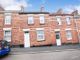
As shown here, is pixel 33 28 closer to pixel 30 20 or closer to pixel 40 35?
pixel 30 20

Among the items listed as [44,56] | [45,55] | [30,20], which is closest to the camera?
[44,56]

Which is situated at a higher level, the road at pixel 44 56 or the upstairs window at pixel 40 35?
the upstairs window at pixel 40 35

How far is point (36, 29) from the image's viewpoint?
21.1 meters

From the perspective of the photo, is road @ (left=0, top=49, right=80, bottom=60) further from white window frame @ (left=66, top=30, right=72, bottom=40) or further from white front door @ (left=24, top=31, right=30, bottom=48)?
white window frame @ (left=66, top=30, right=72, bottom=40)

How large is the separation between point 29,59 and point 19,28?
35.5ft

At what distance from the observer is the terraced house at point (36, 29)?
808 inches

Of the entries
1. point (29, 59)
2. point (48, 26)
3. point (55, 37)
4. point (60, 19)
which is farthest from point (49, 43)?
point (29, 59)

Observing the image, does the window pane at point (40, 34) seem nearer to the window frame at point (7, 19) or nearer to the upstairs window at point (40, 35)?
the upstairs window at point (40, 35)

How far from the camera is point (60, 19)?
2280cm

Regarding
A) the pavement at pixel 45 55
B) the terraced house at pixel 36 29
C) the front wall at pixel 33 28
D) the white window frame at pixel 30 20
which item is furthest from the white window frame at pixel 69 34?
the pavement at pixel 45 55

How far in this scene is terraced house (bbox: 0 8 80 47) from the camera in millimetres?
20516

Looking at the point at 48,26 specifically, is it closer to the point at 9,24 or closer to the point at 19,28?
the point at 19,28

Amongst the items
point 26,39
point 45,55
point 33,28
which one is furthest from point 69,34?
point 45,55

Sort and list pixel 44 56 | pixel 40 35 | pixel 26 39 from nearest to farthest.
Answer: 1. pixel 44 56
2. pixel 26 39
3. pixel 40 35
